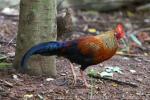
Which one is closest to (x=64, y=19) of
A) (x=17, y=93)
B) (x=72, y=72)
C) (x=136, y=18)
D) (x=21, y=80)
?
(x=72, y=72)

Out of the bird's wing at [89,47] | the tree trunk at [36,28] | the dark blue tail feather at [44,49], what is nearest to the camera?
the dark blue tail feather at [44,49]

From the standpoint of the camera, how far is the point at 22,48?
221 inches

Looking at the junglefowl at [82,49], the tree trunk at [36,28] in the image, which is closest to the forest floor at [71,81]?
the tree trunk at [36,28]

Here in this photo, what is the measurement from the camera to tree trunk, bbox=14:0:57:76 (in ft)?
18.1

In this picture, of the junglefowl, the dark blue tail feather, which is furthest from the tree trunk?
the dark blue tail feather

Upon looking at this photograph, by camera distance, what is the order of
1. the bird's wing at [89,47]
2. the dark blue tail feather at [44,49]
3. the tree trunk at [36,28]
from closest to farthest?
1. the dark blue tail feather at [44,49]
2. the bird's wing at [89,47]
3. the tree trunk at [36,28]

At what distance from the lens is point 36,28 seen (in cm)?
554

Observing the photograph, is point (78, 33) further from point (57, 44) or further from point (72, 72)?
point (57, 44)

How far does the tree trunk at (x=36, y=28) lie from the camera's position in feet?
18.1

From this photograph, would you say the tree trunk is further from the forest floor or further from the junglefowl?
the junglefowl

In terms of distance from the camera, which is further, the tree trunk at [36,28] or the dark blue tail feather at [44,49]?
the tree trunk at [36,28]

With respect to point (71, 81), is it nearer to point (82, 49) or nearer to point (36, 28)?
point (82, 49)

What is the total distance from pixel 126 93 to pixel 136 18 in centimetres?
606

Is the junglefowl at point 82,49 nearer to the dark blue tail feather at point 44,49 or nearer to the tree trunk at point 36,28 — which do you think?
the dark blue tail feather at point 44,49
